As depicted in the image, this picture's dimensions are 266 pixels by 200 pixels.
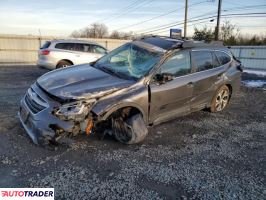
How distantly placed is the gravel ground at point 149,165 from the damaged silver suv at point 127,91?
0.30m

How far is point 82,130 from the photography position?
380 centimetres

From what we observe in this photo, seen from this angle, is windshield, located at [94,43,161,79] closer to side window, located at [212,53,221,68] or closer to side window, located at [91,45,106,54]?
side window, located at [212,53,221,68]

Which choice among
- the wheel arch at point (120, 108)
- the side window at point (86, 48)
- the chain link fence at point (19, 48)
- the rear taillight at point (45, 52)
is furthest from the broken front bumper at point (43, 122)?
the chain link fence at point (19, 48)

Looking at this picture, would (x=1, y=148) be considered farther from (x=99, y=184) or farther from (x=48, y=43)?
(x=48, y=43)

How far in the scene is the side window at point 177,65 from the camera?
15.5ft

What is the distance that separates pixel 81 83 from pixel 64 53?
752 centimetres

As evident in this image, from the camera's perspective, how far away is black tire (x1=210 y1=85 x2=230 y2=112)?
6126mm

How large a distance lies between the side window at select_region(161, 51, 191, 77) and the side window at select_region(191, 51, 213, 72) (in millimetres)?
229

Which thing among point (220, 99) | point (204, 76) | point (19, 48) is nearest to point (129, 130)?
point (204, 76)

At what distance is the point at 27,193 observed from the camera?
9.40ft

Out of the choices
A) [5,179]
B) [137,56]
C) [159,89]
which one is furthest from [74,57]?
[5,179]

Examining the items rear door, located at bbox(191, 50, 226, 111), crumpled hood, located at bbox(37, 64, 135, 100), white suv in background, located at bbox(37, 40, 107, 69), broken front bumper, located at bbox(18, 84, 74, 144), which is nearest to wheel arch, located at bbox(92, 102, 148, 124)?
crumpled hood, located at bbox(37, 64, 135, 100)

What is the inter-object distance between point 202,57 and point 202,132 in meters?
1.70

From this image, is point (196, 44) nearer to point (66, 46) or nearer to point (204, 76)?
point (204, 76)
